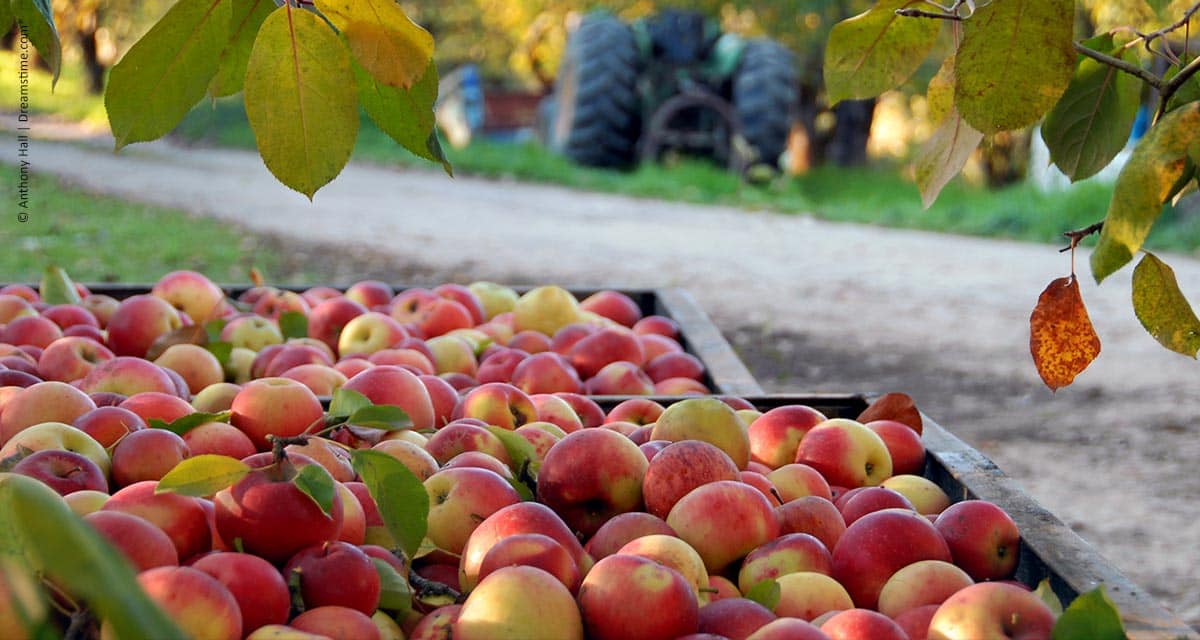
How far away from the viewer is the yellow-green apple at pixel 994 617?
120 cm

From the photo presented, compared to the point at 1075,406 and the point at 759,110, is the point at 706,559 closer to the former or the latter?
the point at 1075,406

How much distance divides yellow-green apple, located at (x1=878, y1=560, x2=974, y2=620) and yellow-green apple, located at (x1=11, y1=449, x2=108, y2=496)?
97 centimetres

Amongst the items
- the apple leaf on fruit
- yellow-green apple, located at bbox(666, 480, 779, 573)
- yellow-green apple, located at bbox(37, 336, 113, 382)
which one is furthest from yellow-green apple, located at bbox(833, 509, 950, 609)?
yellow-green apple, located at bbox(37, 336, 113, 382)

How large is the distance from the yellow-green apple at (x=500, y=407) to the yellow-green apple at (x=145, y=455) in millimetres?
544

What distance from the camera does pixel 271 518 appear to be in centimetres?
129

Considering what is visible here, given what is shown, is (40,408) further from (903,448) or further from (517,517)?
(903,448)

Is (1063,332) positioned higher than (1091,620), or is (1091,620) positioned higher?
(1063,332)

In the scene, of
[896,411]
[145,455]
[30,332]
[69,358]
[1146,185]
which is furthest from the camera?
[30,332]

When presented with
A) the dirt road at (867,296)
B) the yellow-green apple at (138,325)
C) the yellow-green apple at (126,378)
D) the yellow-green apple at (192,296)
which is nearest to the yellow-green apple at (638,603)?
the yellow-green apple at (126,378)

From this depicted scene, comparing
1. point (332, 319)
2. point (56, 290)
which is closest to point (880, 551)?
point (332, 319)

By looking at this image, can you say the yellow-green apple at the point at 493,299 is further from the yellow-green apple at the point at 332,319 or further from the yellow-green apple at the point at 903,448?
the yellow-green apple at the point at 903,448

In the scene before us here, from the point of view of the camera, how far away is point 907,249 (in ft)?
26.9

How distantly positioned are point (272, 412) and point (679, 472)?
632mm

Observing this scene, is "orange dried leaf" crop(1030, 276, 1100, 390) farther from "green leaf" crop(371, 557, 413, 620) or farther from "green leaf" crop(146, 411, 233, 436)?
"green leaf" crop(146, 411, 233, 436)
